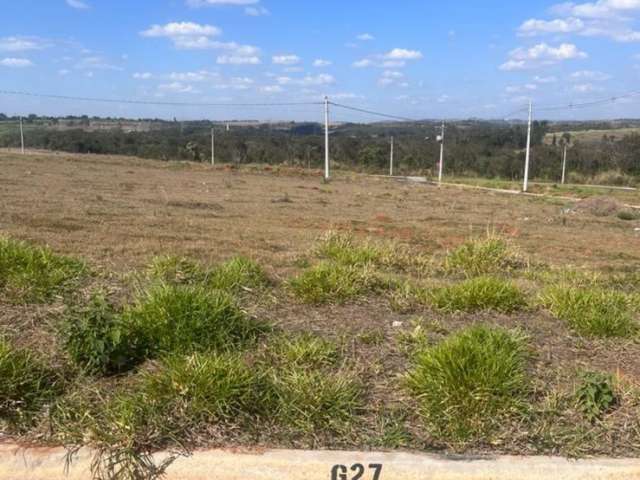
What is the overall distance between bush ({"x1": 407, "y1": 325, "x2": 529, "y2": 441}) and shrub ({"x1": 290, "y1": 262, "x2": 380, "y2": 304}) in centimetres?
119

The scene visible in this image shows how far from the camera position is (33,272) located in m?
4.52

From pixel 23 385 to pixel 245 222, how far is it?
994cm

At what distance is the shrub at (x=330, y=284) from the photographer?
4625 mm

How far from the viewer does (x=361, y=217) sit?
16.0 m

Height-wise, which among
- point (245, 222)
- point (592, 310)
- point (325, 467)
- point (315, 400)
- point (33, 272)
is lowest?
point (245, 222)

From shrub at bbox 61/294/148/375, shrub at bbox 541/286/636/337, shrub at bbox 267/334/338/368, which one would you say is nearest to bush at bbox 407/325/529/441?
shrub at bbox 267/334/338/368

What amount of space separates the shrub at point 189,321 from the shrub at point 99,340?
0.48 feet

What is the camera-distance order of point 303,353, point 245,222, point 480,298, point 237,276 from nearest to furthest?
1. point 303,353
2. point 480,298
3. point 237,276
4. point 245,222

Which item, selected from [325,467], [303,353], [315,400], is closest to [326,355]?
[303,353]

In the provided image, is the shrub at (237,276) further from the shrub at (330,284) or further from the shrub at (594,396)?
the shrub at (594,396)

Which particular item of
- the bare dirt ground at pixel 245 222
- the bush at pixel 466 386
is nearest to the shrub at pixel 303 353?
the bush at pixel 466 386

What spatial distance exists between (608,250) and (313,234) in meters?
5.16

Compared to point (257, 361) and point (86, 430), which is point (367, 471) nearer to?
point (257, 361)

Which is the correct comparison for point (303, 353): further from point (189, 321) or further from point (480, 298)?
point (480, 298)
